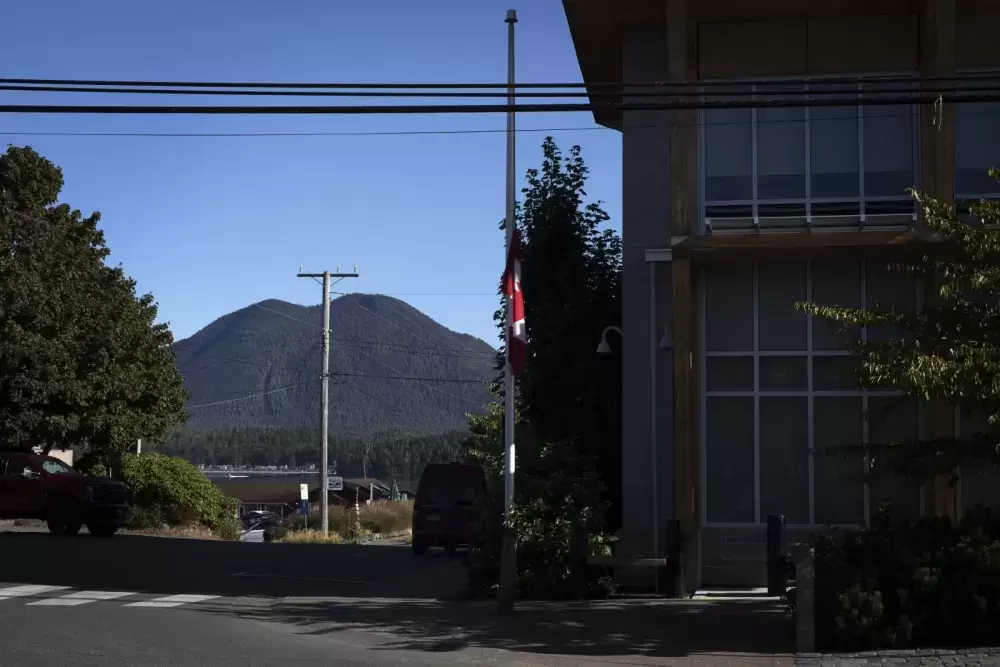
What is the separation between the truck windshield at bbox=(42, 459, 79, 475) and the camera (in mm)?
29188

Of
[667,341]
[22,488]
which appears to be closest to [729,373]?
[667,341]

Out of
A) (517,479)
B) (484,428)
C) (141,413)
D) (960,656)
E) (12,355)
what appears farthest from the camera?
(484,428)

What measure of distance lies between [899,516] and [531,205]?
449 inches

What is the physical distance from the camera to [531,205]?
2325 centimetres

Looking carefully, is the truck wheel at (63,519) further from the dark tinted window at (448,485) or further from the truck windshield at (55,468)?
the dark tinted window at (448,485)

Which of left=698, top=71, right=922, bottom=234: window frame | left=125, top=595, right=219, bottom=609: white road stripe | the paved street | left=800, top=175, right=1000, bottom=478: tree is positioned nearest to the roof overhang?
left=698, top=71, right=922, bottom=234: window frame

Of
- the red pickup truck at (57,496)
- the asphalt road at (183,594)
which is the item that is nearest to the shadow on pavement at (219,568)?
the asphalt road at (183,594)

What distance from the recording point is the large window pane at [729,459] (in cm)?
1833

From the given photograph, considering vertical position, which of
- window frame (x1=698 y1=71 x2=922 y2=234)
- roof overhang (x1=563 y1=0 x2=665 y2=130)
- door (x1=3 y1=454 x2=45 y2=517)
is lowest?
door (x1=3 y1=454 x2=45 y2=517)

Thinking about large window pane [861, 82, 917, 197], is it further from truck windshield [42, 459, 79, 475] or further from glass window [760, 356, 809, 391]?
truck windshield [42, 459, 79, 475]

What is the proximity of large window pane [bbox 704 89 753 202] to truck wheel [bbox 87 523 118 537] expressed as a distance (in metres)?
18.1

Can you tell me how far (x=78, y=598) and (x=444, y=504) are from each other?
14.6 m

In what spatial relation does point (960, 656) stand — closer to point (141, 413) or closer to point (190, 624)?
point (190, 624)

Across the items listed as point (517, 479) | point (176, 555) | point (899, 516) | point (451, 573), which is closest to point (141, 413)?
point (176, 555)
